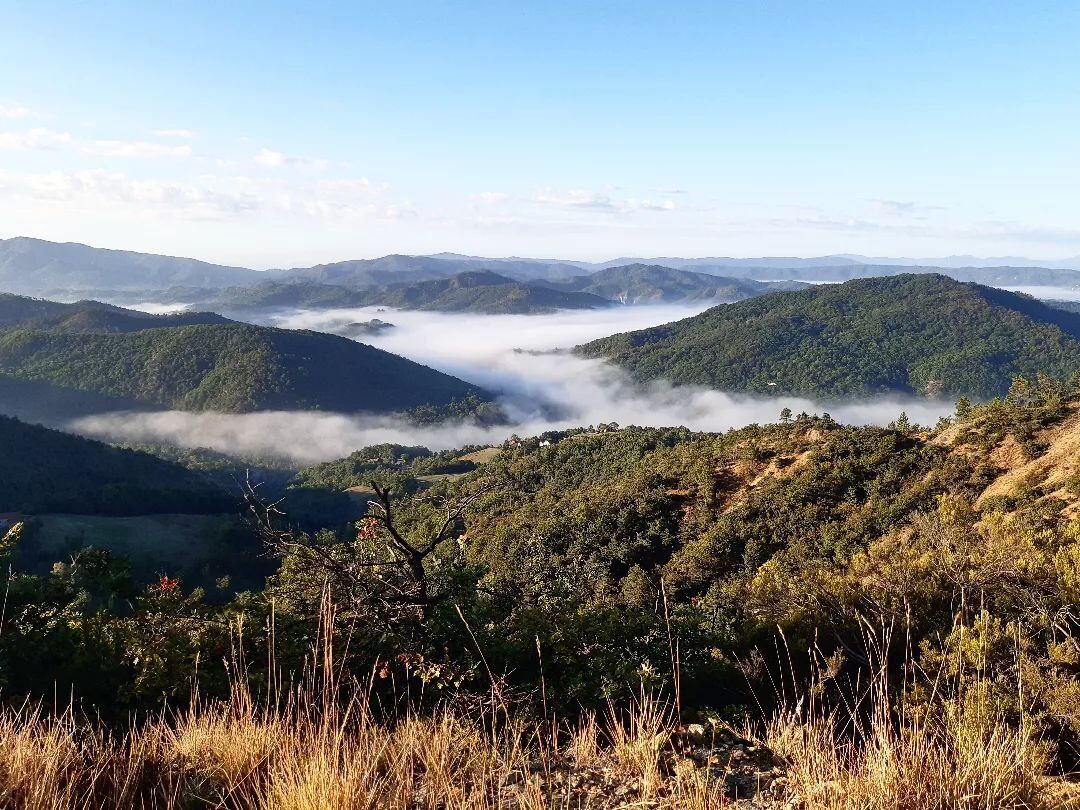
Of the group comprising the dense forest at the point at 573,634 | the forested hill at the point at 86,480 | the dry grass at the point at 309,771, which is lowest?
the forested hill at the point at 86,480

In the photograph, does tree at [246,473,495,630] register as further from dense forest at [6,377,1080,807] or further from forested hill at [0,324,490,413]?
forested hill at [0,324,490,413]

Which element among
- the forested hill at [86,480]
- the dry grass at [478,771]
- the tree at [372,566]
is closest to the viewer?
the dry grass at [478,771]

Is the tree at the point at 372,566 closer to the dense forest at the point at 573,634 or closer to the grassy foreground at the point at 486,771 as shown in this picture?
the dense forest at the point at 573,634

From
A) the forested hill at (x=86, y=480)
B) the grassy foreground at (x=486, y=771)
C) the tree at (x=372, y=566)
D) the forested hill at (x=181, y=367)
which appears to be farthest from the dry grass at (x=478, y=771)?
the forested hill at (x=181, y=367)

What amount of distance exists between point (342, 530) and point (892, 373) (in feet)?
582

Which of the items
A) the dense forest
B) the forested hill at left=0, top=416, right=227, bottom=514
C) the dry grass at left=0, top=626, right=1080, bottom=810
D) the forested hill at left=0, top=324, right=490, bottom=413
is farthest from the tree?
the forested hill at left=0, top=324, right=490, bottom=413

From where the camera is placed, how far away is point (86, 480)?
75750 mm

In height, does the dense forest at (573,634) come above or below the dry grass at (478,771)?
below

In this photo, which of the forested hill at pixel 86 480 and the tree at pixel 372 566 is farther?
the forested hill at pixel 86 480

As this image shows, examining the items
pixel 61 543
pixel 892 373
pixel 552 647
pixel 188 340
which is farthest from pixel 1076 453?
pixel 188 340

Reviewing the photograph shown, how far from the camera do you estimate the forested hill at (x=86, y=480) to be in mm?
66750

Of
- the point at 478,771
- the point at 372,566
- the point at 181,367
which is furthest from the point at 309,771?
the point at 181,367

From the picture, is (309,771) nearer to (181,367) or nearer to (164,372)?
(164,372)

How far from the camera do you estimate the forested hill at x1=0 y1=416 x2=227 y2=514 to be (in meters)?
66.8
